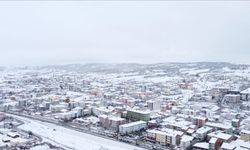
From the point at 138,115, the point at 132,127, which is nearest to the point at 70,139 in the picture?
the point at 132,127

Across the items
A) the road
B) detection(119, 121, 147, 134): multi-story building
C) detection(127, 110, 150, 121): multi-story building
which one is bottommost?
the road

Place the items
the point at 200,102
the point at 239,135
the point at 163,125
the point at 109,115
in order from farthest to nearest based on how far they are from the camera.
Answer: the point at 200,102
the point at 109,115
the point at 163,125
the point at 239,135

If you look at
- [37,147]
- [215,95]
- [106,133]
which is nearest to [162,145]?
[106,133]

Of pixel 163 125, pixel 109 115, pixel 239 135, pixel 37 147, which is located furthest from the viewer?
pixel 109 115

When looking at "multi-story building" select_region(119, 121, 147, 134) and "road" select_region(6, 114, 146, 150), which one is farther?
"multi-story building" select_region(119, 121, 147, 134)

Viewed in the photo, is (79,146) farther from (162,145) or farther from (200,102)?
(200,102)

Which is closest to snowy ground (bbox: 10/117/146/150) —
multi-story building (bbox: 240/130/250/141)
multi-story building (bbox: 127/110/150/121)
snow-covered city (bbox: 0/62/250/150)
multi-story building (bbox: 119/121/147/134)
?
snow-covered city (bbox: 0/62/250/150)

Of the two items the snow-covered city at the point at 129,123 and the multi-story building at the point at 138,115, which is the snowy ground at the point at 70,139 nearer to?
the snow-covered city at the point at 129,123

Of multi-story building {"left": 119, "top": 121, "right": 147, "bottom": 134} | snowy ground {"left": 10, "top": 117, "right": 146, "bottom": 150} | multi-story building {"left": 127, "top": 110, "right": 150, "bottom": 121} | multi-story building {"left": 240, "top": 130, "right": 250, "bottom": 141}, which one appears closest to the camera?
snowy ground {"left": 10, "top": 117, "right": 146, "bottom": 150}

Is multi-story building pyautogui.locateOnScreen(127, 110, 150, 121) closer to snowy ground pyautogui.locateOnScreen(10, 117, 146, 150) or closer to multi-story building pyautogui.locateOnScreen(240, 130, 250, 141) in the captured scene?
snowy ground pyautogui.locateOnScreen(10, 117, 146, 150)
